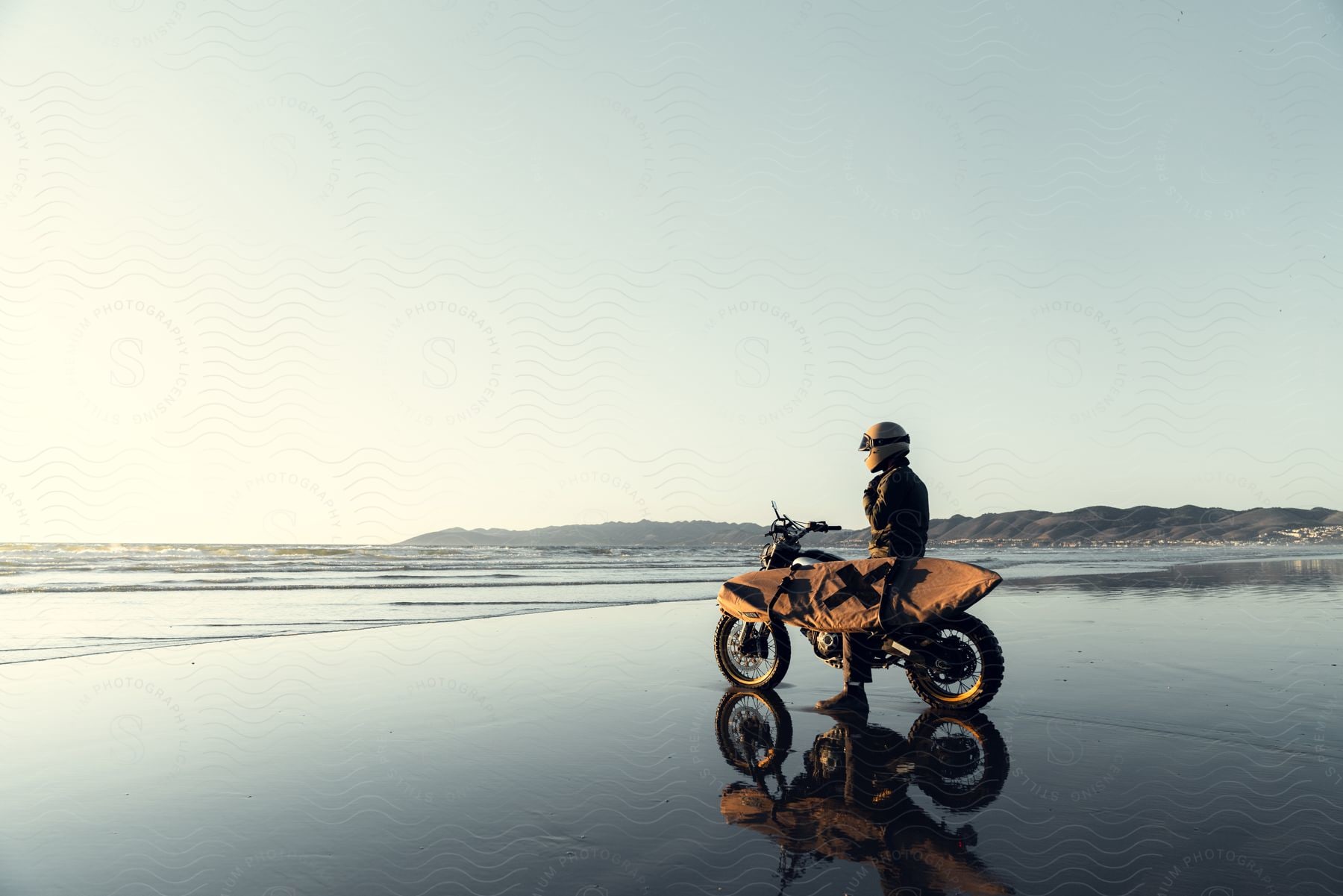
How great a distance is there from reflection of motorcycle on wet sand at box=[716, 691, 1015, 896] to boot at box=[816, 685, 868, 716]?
16.3 inches

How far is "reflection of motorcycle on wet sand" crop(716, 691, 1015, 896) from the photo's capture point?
3.55m

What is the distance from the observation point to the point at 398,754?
225 inches

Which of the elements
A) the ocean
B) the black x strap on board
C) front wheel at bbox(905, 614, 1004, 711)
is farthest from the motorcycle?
the ocean

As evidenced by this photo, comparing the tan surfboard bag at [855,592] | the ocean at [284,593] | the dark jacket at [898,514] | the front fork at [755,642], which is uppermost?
the dark jacket at [898,514]

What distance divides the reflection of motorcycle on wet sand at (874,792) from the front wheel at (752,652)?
1.11m

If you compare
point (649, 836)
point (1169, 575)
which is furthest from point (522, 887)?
point (1169, 575)

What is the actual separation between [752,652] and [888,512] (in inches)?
85.6

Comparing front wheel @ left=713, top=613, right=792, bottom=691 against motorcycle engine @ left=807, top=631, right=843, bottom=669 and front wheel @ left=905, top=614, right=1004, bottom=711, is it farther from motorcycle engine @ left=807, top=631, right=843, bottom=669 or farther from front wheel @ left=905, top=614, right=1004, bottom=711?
front wheel @ left=905, top=614, right=1004, bottom=711

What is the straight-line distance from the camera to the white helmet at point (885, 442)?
751cm

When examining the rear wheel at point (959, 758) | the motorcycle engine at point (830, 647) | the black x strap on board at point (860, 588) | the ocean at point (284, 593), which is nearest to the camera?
the rear wheel at point (959, 758)

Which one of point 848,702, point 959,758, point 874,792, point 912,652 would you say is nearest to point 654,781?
point 874,792

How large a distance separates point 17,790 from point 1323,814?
7.46m

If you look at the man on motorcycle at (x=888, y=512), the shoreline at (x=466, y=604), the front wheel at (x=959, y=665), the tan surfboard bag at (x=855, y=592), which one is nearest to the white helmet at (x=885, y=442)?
the man on motorcycle at (x=888, y=512)

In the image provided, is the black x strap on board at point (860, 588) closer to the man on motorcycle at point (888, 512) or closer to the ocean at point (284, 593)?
the man on motorcycle at point (888, 512)
